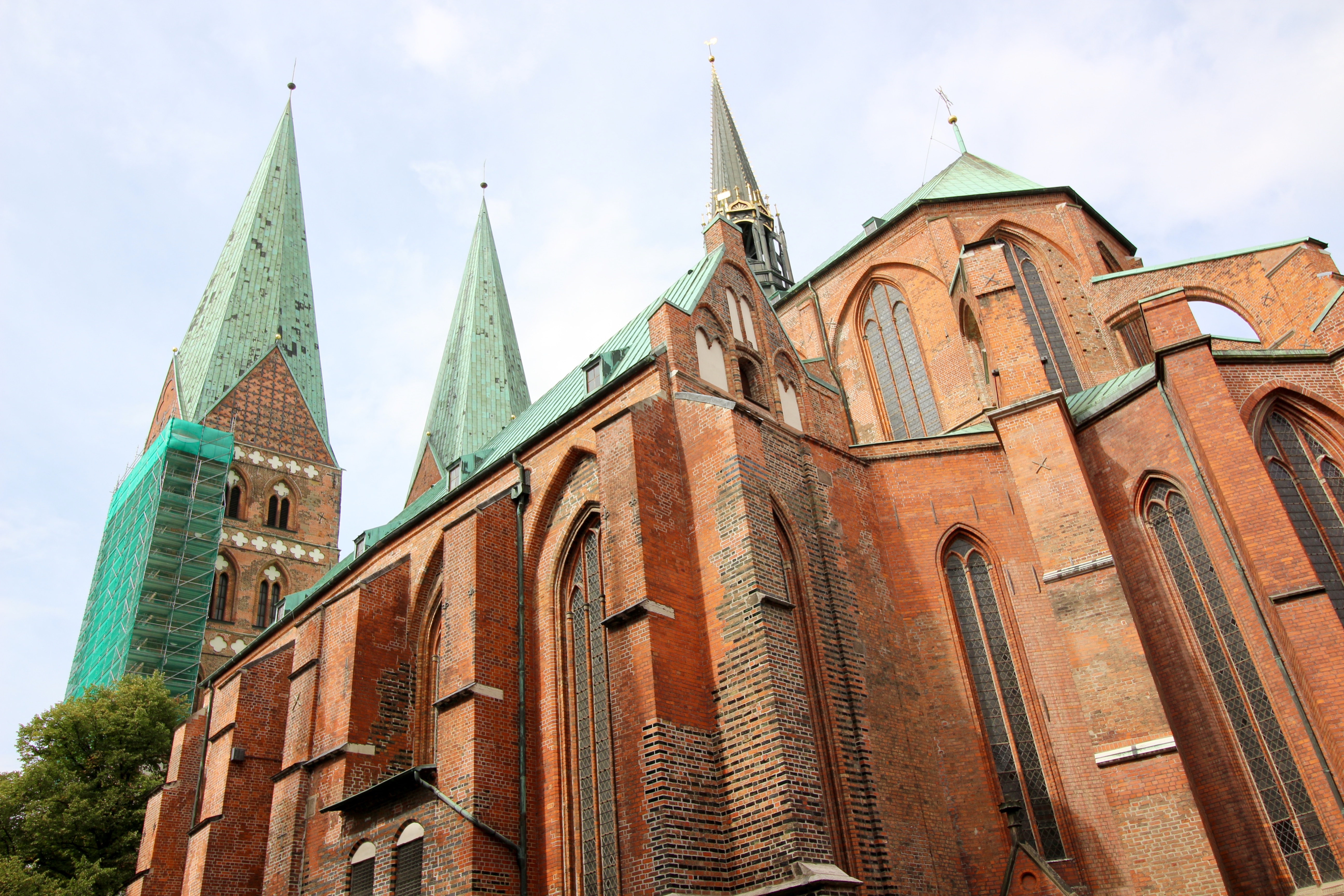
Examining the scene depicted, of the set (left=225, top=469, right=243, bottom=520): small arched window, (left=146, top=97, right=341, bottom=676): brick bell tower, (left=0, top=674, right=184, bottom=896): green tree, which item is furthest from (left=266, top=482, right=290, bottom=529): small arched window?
(left=0, top=674, right=184, bottom=896): green tree

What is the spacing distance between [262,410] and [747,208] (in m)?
18.6

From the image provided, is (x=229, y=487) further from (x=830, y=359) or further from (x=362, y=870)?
(x=362, y=870)

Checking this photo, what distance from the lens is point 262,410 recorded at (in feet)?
116

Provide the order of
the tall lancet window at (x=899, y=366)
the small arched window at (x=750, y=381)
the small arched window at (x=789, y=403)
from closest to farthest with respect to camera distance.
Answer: the small arched window at (x=750, y=381)
the small arched window at (x=789, y=403)
the tall lancet window at (x=899, y=366)

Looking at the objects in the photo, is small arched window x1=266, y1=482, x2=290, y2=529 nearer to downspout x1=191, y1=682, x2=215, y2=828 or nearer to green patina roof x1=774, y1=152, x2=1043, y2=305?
downspout x1=191, y1=682, x2=215, y2=828

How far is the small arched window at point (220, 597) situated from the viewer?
31.0 m

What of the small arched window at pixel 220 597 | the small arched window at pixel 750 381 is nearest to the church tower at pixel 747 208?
the small arched window at pixel 750 381

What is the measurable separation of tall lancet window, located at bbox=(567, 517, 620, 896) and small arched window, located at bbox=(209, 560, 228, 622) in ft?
69.7

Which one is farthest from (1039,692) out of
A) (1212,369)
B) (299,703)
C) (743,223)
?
(743,223)

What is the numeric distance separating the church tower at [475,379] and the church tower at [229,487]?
5296 mm

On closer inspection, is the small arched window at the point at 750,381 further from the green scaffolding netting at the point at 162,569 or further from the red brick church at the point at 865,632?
the green scaffolding netting at the point at 162,569

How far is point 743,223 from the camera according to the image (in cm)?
3175

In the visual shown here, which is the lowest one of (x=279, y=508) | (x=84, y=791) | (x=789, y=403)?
(x=84, y=791)

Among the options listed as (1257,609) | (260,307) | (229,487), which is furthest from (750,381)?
(260,307)
